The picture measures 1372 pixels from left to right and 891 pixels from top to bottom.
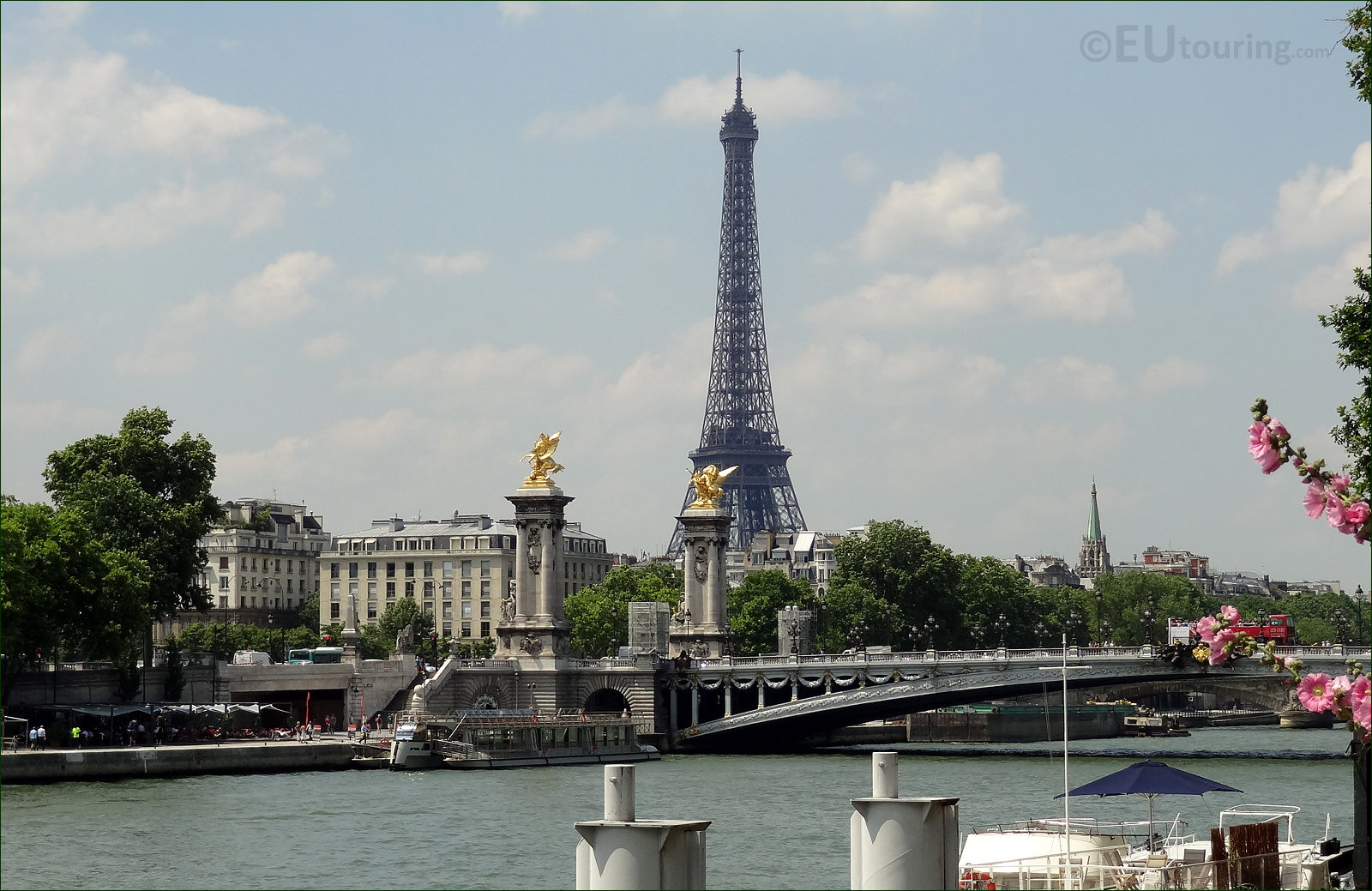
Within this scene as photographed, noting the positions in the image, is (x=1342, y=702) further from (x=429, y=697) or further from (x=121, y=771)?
(x=429, y=697)

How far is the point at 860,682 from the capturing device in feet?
216

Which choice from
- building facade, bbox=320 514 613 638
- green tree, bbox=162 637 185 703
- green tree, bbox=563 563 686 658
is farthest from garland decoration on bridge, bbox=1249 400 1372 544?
building facade, bbox=320 514 613 638

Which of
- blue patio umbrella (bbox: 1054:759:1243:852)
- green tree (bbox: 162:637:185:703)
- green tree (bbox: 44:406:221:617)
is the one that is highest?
green tree (bbox: 44:406:221:617)

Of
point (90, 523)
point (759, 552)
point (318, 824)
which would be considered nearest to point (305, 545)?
point (759, 552)

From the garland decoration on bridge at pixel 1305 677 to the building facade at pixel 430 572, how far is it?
101565mm

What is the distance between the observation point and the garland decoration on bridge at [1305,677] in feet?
33.2

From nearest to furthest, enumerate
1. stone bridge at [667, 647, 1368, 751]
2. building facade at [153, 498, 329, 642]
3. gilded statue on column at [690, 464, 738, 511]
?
stone bridge at [667, 647, 1368, 751], gilded statue on column at [690, 464, 738, 511], building facade at [153, 498, 329, 642]

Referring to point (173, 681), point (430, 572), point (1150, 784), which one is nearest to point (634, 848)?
point (1150, 784)

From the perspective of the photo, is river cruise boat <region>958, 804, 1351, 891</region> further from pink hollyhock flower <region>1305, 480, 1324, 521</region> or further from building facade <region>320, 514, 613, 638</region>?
building facade <region>320, 514, 613, 638</region>

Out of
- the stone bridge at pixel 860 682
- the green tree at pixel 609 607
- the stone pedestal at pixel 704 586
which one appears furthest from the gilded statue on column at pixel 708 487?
the green tree at pixel 609 607

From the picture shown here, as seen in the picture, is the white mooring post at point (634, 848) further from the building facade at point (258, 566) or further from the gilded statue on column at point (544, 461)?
the building facade at point (258, 566)

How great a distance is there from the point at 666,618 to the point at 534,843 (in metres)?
35.7

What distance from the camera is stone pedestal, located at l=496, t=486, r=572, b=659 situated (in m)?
66.4

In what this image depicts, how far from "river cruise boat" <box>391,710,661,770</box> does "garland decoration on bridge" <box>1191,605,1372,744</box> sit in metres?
43.6
